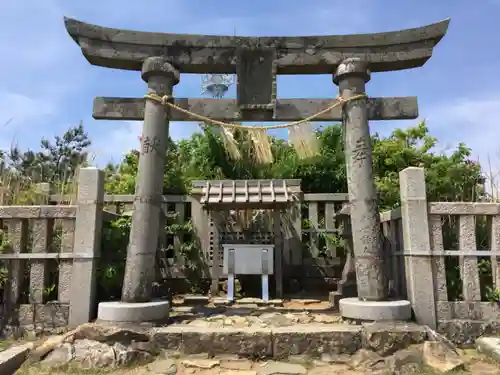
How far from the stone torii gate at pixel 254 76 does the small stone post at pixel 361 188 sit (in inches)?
0.5

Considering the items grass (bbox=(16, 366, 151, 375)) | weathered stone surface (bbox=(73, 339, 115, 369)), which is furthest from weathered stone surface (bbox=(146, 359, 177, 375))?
weathered stone surface (bbox=(73, 339, 115, 369))

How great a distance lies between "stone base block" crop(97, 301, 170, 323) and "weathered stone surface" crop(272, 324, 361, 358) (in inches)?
59.3

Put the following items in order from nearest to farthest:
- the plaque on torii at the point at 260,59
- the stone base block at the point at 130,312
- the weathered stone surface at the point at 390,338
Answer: the weathered stone surface at the point at 390,338 < the stone base block at the point at 130,312 < the plaque on torii at the point at 260,59

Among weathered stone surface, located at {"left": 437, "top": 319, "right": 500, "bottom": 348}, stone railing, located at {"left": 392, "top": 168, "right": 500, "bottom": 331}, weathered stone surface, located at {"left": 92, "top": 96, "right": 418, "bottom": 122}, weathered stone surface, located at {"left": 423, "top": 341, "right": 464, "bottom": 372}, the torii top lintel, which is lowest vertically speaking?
weathered stone surface, located at {"left": 423, "top": 341, "right": 464, "bottom": 372}

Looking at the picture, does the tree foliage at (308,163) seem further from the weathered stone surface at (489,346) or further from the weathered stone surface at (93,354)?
the weathered stone surface at (93,354)

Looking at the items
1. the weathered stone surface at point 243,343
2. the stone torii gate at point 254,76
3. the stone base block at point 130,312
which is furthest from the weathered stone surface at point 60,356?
the weathered stone surface at point 243,343

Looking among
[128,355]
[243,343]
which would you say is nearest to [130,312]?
[128,355]

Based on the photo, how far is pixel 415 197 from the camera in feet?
16.8

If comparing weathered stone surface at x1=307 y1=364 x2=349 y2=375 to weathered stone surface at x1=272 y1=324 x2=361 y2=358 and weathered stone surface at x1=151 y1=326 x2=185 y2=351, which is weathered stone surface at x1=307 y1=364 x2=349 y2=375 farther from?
weathered stone surface at x1=151 y1=326 x2=185 y2=351

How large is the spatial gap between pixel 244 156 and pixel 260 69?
5.53 meters

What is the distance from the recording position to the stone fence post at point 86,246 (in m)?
5.09

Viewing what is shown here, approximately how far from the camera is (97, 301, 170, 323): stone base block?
15.1ft

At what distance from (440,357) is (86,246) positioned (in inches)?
177

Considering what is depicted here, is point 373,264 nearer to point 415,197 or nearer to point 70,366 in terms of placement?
point 415,197
